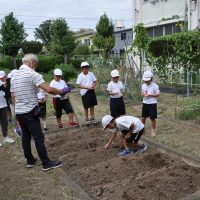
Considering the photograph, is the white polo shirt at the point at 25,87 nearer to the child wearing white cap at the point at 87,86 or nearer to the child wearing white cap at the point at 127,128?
the child wearing white cap at the point at 127,128

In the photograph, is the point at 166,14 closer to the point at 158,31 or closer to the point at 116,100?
the point at 158,31

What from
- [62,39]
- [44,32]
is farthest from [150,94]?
[44,32]

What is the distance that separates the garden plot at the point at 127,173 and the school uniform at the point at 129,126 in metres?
0.32

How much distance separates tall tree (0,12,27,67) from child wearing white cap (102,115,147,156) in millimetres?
23549

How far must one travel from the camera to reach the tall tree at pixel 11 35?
27.8m

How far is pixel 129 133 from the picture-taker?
5.83 m

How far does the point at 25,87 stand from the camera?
5.23 metres

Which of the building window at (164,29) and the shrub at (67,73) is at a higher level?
the building window at (164,29)

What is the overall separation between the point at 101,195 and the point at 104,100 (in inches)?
313

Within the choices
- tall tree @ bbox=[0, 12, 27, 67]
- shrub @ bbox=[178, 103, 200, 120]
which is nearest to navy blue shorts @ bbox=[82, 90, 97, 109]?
shrub @ bbox=[178, 103, 200, 120]

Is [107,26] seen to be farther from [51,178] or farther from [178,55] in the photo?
[51,178]

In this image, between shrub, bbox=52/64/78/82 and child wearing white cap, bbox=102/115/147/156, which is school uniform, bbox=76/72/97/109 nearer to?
child wearing white cap, bbox=102/115/147/156

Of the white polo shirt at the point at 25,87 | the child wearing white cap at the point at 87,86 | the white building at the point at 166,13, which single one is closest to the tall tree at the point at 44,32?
the white building at the point at 166,13

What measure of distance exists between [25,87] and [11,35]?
962 inches
